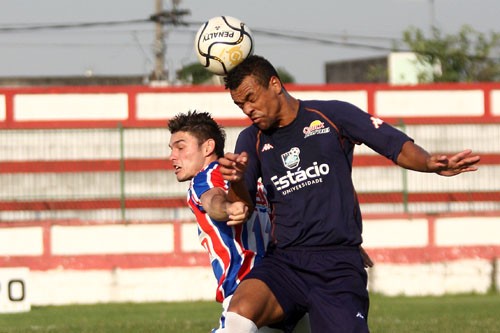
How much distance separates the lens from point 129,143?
23.1m

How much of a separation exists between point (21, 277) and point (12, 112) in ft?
57.1

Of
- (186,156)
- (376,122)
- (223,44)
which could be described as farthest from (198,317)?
(376,122)

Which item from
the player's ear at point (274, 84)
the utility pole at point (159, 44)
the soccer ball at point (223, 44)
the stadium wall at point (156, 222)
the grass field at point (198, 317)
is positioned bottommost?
the grass field at point (198, 317)

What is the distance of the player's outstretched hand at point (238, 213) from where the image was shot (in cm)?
631

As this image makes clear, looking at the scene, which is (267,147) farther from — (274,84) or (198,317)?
(198,317)

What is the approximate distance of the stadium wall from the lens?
15.3 m

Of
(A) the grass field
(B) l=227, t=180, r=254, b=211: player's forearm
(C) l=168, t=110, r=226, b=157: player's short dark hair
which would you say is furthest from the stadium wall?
(B) l=227, t=180, r=254, b=211: player's forearm

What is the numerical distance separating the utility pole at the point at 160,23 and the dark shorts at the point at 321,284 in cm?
4455

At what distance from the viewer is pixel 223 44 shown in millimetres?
7848

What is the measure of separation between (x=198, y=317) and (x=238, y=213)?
7.07 metres

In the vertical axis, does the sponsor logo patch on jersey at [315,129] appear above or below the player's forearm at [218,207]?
above

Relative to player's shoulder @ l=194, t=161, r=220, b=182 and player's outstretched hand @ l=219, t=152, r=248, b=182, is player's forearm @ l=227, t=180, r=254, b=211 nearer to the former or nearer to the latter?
player's outstretched hand @ l=219, t=152, r=248, b=182

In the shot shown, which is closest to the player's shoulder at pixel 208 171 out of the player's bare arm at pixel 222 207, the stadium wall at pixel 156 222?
the player's bare arm at pixel 222 207

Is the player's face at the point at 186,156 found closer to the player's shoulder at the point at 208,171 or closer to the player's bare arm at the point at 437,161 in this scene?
the player's shoulder at the point at 208,171
